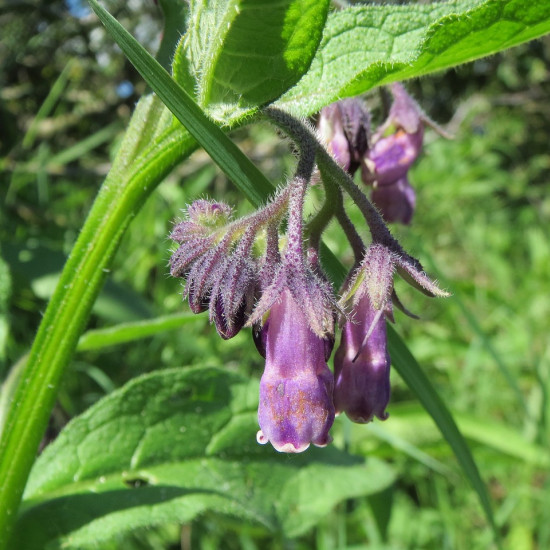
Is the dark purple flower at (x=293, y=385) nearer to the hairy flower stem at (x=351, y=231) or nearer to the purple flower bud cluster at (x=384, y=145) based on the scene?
the hairy flower stem at (x=351, y=231)

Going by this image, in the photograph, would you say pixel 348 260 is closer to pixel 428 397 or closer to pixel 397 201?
pixel 397 201

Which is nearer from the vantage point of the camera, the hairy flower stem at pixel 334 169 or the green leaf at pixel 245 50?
the green leaf at pixel 245 50

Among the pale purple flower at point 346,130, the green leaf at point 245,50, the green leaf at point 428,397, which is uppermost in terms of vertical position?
the pale purple flower at point 346,130

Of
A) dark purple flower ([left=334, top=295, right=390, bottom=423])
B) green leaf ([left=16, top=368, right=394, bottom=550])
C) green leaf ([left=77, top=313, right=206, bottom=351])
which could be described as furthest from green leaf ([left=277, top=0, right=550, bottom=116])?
green leaf ([left=16, top=368, right=394, bottom=550])

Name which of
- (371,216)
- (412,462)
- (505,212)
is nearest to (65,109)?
(412,462)

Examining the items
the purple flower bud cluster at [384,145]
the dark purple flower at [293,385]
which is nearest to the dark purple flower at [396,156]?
the purple flower bud cluster at [384,145]

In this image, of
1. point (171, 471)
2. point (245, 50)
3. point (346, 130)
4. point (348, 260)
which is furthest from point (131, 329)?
point (348, 260)

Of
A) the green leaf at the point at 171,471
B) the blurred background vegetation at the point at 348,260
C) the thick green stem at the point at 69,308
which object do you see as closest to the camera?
the thick green stem at the point at 69,308

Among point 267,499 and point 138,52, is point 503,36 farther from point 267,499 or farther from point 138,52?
point 267,499
